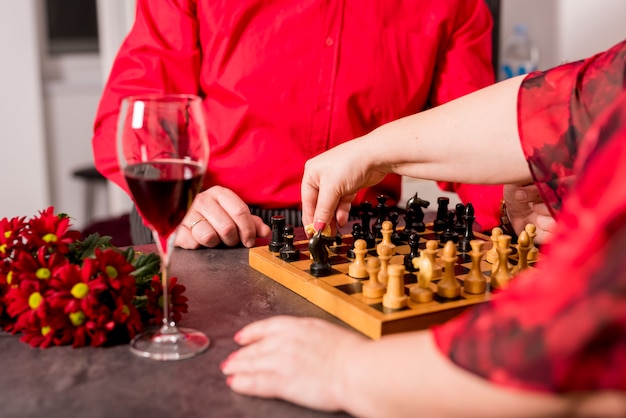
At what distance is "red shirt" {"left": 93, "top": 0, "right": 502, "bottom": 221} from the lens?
5.84ft

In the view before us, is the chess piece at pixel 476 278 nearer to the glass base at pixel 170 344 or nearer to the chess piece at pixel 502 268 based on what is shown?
the chess piece at pixel 502 268

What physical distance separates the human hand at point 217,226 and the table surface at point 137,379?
0.31m

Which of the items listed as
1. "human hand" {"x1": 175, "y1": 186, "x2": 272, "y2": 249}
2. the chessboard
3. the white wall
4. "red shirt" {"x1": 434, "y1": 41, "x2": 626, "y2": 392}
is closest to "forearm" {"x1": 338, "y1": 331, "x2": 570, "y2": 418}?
"red shirt" {"x1": 434, "y1": 41, "x2": 626, "y2": 392}

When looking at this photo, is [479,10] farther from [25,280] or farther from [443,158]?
[25,280]

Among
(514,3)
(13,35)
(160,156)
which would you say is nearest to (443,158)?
(160,156)

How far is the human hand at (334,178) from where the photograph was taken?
1.28m

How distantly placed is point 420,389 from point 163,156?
0.44 metres

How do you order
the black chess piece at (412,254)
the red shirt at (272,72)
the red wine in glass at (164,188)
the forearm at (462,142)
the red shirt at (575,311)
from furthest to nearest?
the red shirt at (272,72) < the black chess piece at (412,254) < the forearm at (462,142) < the red wine in glass at (164,188) < the red shirt at (575,311)

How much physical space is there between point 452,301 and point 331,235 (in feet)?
1.32

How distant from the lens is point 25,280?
0.92m

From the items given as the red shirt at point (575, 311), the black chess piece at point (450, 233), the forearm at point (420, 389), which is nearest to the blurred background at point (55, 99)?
the black chess piece at point (450, 233)

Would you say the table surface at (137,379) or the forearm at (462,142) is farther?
the forearm at (462,142)

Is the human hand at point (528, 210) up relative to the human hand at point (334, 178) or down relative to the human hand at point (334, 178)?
down

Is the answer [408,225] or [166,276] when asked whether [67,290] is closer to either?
[166,276]
